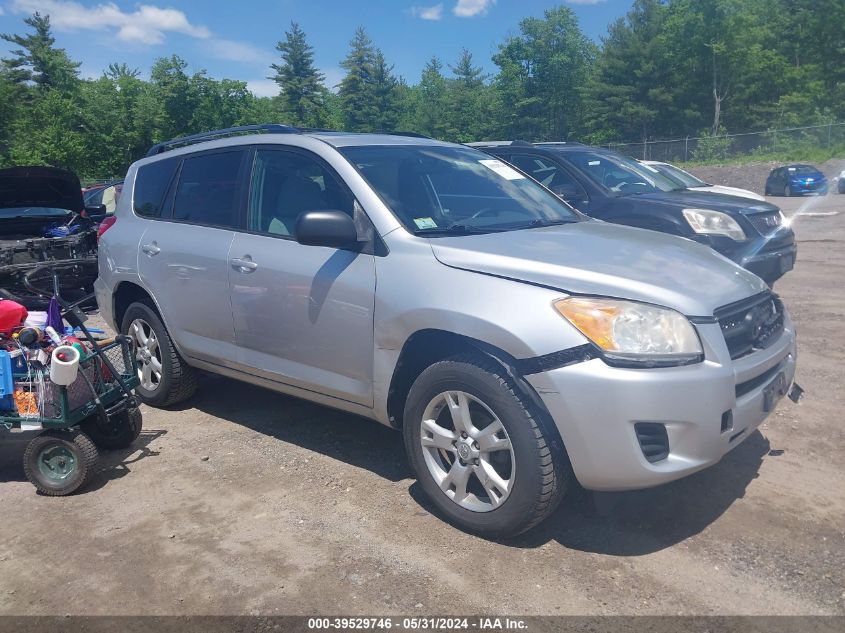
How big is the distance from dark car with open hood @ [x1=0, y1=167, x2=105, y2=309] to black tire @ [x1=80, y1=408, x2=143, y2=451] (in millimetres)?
4753

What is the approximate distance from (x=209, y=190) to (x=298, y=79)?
70.9m

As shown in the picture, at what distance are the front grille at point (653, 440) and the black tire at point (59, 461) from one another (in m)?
2.95

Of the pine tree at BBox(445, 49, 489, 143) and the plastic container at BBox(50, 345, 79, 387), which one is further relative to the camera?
the pine tree at BBox(445, 49, 489, 143)

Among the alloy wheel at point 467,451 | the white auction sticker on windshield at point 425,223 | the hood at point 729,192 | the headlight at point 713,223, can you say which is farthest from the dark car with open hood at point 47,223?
the hood at point 729,192

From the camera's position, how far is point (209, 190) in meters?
4.92

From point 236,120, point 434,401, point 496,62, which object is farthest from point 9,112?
point 434,401


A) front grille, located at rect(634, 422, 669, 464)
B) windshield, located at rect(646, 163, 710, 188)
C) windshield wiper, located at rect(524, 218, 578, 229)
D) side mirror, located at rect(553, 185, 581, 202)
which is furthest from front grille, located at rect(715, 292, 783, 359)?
windshield, located at rect(646, 163, 710, 188)

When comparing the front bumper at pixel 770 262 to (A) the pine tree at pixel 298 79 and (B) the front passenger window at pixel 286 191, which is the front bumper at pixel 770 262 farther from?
(A) the pine tree at pixel 298 79

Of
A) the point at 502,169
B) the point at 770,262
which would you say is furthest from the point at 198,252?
the point at 770,262

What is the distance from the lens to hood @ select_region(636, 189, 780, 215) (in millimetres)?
7363

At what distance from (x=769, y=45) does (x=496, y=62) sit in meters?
24.5

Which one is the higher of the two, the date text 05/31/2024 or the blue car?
the blue car

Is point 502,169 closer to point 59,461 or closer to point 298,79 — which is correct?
point 59,461

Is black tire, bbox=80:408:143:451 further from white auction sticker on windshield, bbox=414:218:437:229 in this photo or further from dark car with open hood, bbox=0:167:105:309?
dark car with open hood, bbox=0:167:105:309
